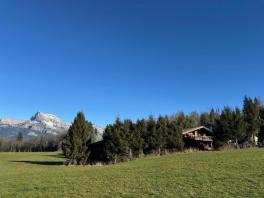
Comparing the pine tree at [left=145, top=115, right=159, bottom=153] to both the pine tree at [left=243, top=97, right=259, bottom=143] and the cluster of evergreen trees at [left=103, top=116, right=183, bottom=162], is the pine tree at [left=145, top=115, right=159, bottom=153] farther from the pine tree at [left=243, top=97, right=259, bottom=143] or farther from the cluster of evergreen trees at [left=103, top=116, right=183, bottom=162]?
the pine tree at [left=243, top=97, right=259, bottom=143]

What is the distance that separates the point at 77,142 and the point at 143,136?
1081cm

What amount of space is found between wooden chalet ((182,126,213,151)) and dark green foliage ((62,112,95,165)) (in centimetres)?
1864

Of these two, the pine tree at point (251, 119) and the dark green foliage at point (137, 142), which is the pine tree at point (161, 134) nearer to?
the dark green foliage at point (137, 142)

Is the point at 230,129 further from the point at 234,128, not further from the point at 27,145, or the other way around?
the point at 27,145

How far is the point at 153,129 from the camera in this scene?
1610 inches

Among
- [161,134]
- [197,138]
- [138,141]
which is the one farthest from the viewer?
[197,138]

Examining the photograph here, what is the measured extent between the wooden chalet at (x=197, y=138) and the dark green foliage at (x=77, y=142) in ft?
61.1

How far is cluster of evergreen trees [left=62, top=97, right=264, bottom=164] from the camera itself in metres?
36.7

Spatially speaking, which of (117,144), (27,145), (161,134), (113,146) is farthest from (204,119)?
(27,145)

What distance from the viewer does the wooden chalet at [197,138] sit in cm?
4669

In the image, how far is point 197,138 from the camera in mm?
47562

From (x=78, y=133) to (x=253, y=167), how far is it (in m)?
26.0

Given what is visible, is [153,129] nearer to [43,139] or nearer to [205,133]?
[205,133]

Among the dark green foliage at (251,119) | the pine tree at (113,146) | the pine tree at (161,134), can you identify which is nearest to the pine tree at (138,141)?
the pine tree at (161,134)
